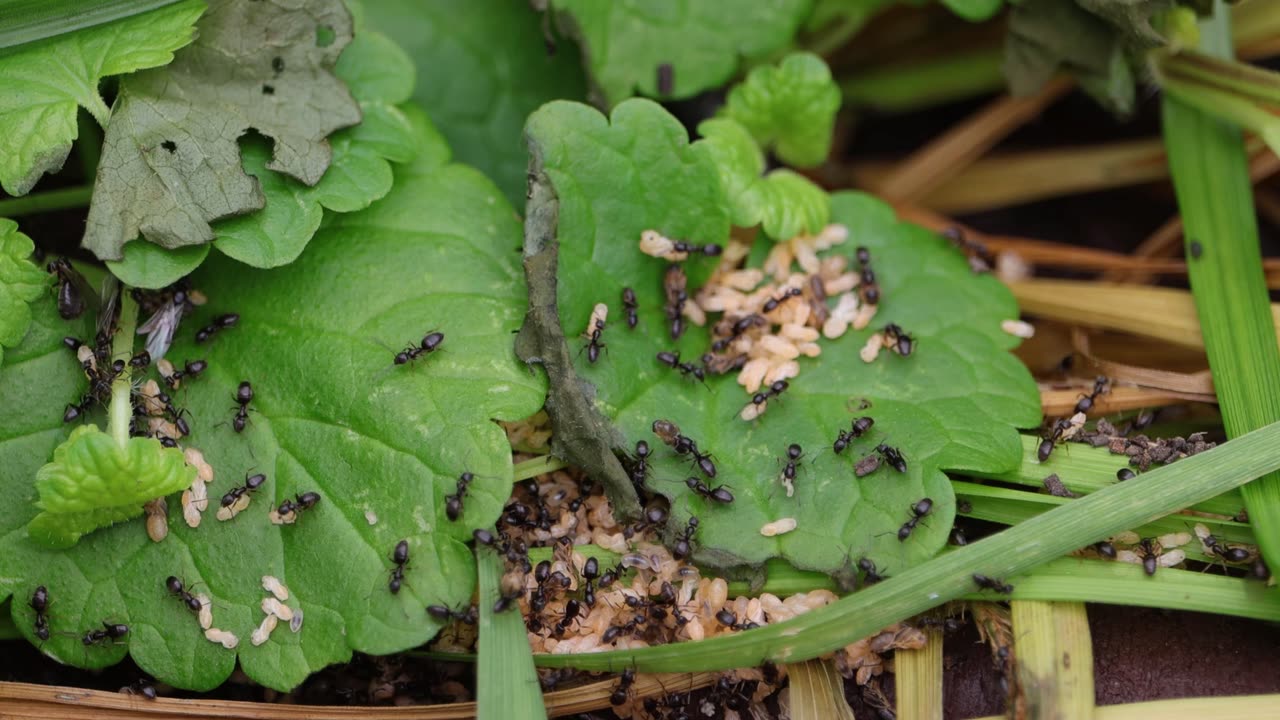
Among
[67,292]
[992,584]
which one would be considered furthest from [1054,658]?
[67,292]

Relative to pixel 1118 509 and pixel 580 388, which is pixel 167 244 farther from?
pixel 1118 509

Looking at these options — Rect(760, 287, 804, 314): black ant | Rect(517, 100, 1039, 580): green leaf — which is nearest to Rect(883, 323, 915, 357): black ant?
Rect(517, 100, 1039, 580): green leaf

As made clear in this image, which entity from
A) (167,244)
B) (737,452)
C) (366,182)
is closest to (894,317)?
(737,452)

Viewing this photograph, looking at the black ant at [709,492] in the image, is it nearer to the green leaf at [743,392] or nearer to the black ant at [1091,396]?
the green leaf at [743,392]

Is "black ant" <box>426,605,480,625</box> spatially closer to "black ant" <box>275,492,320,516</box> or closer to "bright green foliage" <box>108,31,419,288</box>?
"black ant" <box>275,492,320,516</box>

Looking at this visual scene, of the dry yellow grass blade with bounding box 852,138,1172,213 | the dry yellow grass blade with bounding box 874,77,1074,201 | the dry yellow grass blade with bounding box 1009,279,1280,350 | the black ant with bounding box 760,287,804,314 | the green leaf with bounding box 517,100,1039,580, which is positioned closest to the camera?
the green leaf with bounding box 517,100,1039,580

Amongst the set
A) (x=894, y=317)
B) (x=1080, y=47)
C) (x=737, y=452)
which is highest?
(x=1080, y=47)

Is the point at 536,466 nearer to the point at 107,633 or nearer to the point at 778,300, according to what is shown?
the point at 778,300
